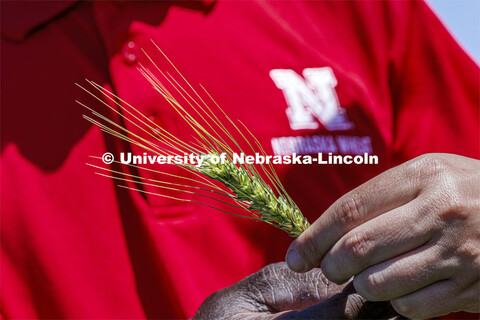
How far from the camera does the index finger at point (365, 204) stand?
1316 millimetres

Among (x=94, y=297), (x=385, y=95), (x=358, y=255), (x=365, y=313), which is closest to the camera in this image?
(x=358, y=255)

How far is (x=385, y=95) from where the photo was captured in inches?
93.7

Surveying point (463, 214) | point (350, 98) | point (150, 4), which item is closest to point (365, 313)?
point (463, 214)

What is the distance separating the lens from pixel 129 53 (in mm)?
2213

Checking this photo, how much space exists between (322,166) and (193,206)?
0.54 m

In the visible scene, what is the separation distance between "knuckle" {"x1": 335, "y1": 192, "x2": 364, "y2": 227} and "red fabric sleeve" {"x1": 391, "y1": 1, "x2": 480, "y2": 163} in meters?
1.10

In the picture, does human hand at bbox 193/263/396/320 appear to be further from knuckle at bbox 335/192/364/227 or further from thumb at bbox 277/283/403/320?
knuckle at bbox 335/192/364/227

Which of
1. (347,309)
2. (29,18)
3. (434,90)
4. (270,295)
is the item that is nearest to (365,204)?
(347,309)

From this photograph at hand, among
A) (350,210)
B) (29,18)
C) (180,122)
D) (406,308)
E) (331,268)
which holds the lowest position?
(406,308)

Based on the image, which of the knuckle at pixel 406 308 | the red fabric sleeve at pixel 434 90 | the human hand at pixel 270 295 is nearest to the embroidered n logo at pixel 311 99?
the red fabric sleeve at pixel 434 90

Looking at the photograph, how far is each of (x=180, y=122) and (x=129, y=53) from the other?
0.33 metres

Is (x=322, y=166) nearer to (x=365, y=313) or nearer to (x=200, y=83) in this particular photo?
(x=200, y=83)

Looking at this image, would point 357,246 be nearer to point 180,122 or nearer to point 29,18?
point 180,122

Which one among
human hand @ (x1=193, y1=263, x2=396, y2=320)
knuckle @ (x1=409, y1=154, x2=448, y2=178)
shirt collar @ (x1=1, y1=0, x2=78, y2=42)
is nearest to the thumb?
human hand @ (x1=193, y1=263, x2=396, y2=320)
